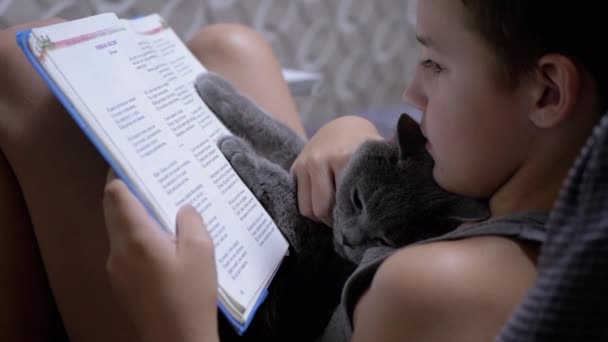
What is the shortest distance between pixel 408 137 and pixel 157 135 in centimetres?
24

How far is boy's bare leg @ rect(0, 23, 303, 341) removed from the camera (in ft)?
1.88

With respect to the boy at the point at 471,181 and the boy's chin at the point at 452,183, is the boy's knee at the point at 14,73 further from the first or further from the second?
the boy's chin at the point at 452,183

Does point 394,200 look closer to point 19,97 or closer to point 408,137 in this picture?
point 408,137

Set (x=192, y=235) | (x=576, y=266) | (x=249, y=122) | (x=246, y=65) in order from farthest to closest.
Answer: (x=246, y=65) → (x=249, y=122) → (x=192, y=235) → (x=576, y=266)

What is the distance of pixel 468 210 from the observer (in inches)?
20.3

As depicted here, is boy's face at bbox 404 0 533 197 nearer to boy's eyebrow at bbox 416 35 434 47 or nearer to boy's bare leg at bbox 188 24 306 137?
boy's eyebrow at bbox 416 35 434 47

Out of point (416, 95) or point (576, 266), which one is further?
point (416, 95)

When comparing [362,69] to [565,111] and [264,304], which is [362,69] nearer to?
[264,304]

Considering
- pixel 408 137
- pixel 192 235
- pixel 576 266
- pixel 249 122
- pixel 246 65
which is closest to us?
pixel 576 266

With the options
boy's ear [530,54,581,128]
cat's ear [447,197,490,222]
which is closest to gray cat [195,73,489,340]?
cat's ear [447,197,490,222]

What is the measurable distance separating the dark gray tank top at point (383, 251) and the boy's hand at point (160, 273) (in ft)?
0.40

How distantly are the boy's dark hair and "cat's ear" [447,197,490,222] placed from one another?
0.41 feet

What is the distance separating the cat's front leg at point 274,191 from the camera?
62 cm

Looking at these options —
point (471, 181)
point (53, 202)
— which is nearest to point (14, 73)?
point (53, 202)
